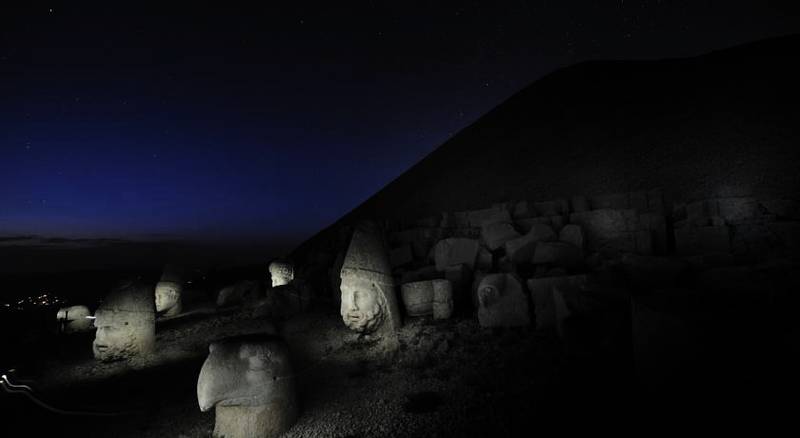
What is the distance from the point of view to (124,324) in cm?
900

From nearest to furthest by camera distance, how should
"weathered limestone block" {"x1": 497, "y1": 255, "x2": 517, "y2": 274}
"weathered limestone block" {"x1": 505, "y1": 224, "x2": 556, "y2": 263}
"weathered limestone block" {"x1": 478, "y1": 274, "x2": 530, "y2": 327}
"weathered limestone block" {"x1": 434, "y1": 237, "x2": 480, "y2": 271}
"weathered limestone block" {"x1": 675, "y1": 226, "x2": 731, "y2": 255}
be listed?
"weathered limestone block" {"x1": 478, "y1": 274, "x2": 530, "y2": 327}, "weathered limestone block" {"x1": 497, "y1": 255, "x2": 517, "y2": 274}, "weathered limestone block" {"x1": 675, "y1": 226, "x2": 731, "y2": 255}, "weathered limestone block" {"x1": 505, "y1": 224, "x2": 556, "y2": 263}, "weathered limestone block" {"x1": 434, "y1": 237, "x2": 480, "y2": 271}

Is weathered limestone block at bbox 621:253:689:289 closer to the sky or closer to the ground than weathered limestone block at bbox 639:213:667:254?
closer to the ground

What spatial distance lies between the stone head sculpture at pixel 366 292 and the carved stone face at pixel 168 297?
31.2ft

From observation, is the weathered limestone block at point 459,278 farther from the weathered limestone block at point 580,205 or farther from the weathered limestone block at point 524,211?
the weathered limestone block at point 580,205

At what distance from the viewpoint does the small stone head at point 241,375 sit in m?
4.68

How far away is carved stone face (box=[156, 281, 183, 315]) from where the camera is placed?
14.2 metres

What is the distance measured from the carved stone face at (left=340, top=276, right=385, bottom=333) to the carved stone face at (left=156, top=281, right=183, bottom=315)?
9581 millimetres

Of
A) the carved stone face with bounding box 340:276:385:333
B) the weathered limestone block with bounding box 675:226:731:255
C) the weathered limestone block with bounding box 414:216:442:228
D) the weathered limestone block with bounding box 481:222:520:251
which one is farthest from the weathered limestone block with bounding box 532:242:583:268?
the weathered limestone block with bounding box 414:216:442:228

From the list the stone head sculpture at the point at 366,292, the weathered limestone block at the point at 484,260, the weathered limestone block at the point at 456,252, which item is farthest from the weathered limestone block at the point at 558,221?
the stone head sculpture at the point at 366,292

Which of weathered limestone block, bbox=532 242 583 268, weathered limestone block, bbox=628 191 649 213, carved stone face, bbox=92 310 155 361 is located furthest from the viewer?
weathered limestone block, bbox=628 191 649 213

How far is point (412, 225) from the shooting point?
16719 mm

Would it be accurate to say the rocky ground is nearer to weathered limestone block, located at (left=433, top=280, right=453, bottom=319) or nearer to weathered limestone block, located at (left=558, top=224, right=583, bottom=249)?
weathered limestone block, located at (left=433, top=280, right=453, bottom=319)

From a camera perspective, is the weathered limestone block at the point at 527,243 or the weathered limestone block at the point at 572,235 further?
the weathered limestone block at the point at 572,235

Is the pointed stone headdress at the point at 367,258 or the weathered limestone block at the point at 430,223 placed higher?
the weathered limestone block at the point at 430,223
